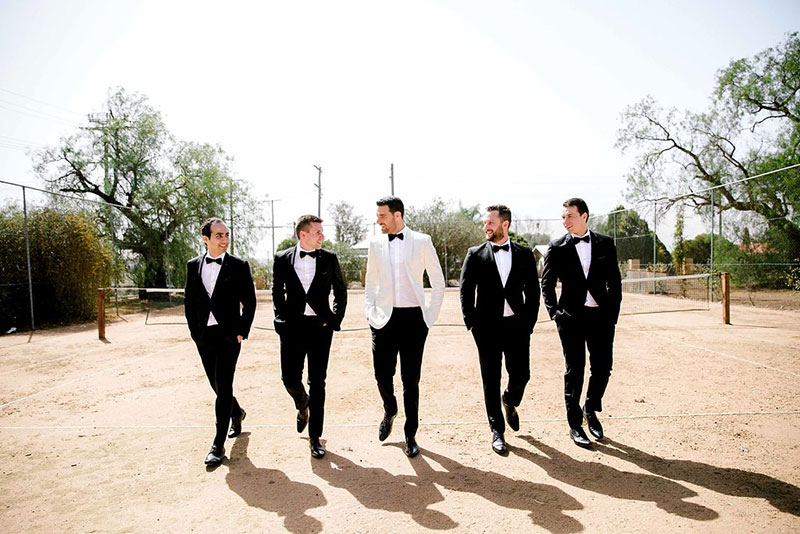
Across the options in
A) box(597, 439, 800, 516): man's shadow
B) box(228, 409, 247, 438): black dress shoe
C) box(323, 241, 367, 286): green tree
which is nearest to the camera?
box(597, 439, 800, 516): man's shadow

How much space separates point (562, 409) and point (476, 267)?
6.15ft

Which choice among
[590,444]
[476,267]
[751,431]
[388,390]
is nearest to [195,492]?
[388,390]

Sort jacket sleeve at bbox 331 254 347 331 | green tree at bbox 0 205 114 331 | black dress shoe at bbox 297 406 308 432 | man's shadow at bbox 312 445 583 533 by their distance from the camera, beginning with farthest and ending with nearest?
1. green tree at bbox 0 205 114 331
2. black dress shoe at bbox 297 406 308 432
3. jacket sleeve at bbox 331 254 347 331
4. man's shadow at bbox 312 445 583 533

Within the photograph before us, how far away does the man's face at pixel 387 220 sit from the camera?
3879 millimetres

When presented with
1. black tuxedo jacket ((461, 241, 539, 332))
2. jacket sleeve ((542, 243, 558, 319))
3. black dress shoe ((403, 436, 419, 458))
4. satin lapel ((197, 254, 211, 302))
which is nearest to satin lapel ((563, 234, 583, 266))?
jacket sleeve ((542, 243, 558, 319))

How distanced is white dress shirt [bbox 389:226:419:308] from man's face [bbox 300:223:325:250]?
1.94 ft

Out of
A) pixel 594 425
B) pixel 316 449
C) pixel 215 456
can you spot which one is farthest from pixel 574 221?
pixel 215 456

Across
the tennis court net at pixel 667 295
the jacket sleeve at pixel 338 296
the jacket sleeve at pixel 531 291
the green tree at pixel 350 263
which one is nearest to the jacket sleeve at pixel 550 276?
the jacket sleeve at pixel 531 291

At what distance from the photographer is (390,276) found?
3.87 m

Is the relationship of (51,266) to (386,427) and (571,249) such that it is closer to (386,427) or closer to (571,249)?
(386,427)

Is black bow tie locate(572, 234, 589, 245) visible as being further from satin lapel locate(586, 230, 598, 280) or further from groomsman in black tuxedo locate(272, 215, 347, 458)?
groomsman in black tuxedo locate(272, 215, 347, 458)

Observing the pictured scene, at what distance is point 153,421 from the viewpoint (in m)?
4.75

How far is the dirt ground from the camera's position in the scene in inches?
112

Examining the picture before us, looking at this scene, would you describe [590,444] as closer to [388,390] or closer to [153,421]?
[388,390]
